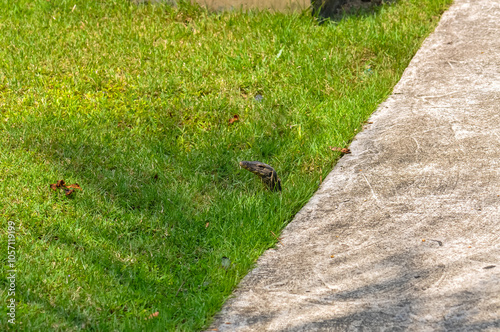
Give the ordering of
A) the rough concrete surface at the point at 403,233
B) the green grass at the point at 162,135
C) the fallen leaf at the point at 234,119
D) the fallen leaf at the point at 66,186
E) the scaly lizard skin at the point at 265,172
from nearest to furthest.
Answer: the rough concrete surface at the point at 403,233
the green grass at the point at 162,135
the fallen leaf at the point at 66,186
the scaly lizard skin at the point at 265,172
the fallen leaf at the point at 234,119

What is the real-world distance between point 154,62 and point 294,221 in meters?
2.70

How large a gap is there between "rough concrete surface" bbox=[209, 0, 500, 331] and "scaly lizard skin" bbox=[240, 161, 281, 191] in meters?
0.28

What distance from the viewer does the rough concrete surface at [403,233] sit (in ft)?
8.98

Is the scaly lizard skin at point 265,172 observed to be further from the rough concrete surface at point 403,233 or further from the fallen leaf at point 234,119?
the fallen leaf at point 234,119

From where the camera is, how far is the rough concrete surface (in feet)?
8.98

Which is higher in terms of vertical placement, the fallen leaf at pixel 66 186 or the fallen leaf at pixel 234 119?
the fallen leaf at pixel 66 186

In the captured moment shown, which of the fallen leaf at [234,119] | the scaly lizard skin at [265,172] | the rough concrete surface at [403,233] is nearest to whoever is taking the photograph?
the rough concrete surface at [403,233]

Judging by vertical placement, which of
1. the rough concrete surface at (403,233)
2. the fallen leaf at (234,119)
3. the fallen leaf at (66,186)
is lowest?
the rough concrete surface at (403,233)

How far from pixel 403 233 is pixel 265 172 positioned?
3.43 ft

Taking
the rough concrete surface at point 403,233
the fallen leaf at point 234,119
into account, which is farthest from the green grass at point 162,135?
the rough concrete surface at point 403,233

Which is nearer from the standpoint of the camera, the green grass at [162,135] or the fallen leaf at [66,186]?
the green grass at [162,135]

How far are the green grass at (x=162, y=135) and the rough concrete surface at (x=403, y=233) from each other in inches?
7.1

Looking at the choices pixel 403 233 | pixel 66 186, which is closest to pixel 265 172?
pixel 403 233

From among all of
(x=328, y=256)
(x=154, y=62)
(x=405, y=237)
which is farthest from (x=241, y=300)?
(x=154, y=62)
